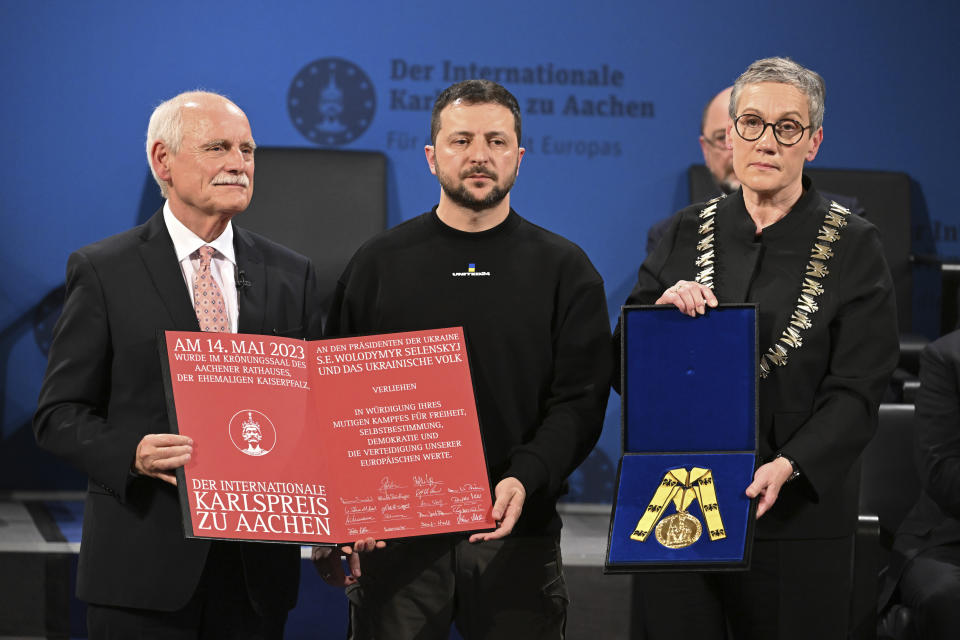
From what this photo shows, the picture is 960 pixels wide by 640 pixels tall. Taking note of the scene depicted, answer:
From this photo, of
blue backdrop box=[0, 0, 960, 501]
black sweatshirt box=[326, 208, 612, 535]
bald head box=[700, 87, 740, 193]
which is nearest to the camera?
black sweatshirt box=[326, 208, 612, 535]

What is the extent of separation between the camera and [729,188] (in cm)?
425

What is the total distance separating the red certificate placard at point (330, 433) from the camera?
2080mm

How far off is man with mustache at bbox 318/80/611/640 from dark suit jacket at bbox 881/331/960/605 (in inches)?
54.7

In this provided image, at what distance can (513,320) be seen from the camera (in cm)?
235

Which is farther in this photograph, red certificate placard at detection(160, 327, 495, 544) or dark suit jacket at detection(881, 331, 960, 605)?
dark suit jacket at detection(881, 331, 960, 605)

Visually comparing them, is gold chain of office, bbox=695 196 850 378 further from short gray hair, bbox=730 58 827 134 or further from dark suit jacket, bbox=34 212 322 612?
dark suit jacket, bbox=34 212 322 612

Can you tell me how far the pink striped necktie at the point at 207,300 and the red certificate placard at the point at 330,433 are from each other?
165mm

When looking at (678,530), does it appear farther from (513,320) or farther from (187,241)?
(187,241)

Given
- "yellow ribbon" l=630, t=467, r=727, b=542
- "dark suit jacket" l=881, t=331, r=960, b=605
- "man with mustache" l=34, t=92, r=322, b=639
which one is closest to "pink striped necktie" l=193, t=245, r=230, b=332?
"man with mustache" l=34, t=92, r=322, b=639

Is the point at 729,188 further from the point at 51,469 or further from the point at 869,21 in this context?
the point at 51,469

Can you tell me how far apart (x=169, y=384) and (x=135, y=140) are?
3018 mm

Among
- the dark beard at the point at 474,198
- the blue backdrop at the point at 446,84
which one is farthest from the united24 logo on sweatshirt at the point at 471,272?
the blue backdrop at the point at 446,84

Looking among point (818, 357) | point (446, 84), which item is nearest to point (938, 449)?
point (818, 357)

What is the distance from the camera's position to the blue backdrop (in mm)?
4750
